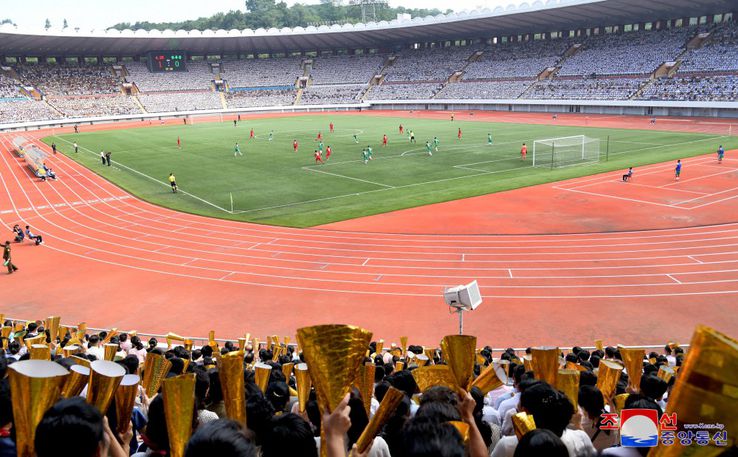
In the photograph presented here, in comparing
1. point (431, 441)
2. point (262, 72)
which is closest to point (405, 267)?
point (431, 441)

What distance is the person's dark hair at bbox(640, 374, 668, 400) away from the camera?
6.32 meters

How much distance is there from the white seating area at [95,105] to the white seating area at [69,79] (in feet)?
7.15

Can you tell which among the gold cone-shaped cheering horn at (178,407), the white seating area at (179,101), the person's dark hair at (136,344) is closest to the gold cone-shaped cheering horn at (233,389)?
the gold cone-shaped cheering horn at (178,407)

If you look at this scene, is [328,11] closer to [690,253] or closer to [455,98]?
[455,98]

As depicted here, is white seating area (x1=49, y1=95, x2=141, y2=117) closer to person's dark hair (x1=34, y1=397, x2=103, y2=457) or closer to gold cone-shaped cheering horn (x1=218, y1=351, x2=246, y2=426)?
gold cone-shaped cheering horn (x1=218, y1=351, x2=246, y2=426)

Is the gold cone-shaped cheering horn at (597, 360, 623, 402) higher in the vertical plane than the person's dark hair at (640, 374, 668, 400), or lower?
higher

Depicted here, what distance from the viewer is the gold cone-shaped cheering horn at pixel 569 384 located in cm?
489

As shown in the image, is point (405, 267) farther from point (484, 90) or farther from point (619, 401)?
point (484, 90)

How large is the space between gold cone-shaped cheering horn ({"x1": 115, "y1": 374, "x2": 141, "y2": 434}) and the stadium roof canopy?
7180 centimetres

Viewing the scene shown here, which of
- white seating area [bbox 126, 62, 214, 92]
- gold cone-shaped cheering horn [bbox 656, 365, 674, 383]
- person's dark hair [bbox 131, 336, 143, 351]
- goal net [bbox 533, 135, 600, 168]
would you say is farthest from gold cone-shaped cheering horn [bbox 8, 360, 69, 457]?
white seating area [bbox 126, 62, 214, 92]

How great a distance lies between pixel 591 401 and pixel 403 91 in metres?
95.1

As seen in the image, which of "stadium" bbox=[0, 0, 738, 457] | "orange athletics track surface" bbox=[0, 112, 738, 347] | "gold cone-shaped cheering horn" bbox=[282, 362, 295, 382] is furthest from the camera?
"orange athletics track surface" bbox=[0, 112, 738, 347]

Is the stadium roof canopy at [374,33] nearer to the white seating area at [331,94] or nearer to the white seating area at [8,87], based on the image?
the white seating area at [8,87]

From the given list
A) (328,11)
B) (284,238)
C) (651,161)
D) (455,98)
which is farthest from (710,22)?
(328,11)
